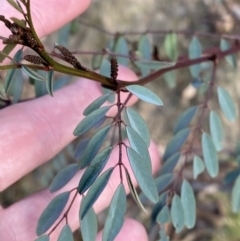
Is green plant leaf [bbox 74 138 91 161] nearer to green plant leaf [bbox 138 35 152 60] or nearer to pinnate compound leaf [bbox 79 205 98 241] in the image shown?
pinnate compound leaf [bbox 79 205 98 241]

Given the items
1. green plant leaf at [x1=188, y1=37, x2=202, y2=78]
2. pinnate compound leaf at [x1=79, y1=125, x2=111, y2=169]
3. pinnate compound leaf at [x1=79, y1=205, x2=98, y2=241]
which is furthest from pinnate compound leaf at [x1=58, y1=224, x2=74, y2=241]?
green plant leaf at [x1=188, y1=37, x2=202, y2=78]

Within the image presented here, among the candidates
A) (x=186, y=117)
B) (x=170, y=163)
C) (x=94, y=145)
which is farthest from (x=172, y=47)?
(x=94, y=145)

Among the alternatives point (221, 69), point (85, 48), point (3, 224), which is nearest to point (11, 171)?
point (3, 224)

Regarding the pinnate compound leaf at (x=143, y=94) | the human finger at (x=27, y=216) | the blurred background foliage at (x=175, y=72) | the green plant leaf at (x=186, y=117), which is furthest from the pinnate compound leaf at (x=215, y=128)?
the blurred background foliage at (x=175, y=72)

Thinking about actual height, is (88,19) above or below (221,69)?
above

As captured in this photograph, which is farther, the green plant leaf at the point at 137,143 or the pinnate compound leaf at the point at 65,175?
the pinnate compound leaf at the point at 65,175

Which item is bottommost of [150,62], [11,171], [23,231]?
[23,231]

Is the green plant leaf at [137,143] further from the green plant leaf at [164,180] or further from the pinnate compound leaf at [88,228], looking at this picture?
the green plant leaf at [164,180]

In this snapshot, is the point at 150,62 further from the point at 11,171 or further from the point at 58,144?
the point at 11,171
